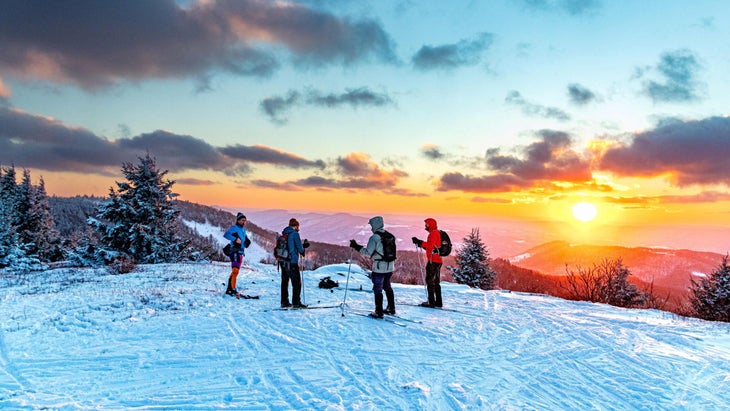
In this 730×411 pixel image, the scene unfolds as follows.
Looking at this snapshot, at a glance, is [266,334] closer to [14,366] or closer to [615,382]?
[14,366]

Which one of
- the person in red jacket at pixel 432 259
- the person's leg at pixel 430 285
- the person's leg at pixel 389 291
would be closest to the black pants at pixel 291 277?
the person's leg at pixel 389 291

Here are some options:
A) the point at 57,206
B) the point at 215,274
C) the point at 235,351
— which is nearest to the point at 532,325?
the point at 235,351

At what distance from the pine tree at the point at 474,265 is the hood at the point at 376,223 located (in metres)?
22.9

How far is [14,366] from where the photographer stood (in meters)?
5.77

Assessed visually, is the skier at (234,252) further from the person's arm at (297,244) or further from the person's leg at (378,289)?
the person's leg at (378,289)

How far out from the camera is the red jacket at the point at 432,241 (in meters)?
11.3

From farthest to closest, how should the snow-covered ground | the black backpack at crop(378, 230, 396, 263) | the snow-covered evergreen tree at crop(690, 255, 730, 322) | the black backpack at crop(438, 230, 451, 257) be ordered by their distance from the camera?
1. the snow-covered evergreen tree at crop(690, 255, 730, 322)
2. the black backpack at crop(438, 230, 451, 257)
3. the black backpack at crop(378, 230, 396, 263)
4. the snow-covered ground

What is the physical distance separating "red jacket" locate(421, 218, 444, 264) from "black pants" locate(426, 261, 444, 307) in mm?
174

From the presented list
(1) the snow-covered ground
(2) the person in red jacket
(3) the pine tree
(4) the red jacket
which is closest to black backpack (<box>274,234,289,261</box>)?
(1) the snow-covered ground

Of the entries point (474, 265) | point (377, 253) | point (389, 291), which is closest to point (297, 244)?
point (377, 253)

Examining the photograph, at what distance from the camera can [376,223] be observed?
376 inches

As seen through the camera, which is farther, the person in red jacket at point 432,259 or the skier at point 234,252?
the skier at point 234,252

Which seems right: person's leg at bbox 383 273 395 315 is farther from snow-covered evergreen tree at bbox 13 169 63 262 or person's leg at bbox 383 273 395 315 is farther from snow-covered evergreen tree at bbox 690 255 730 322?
snow-covered evergreen tree at bbox 13 169 63 262

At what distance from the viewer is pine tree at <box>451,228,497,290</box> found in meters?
30.3
